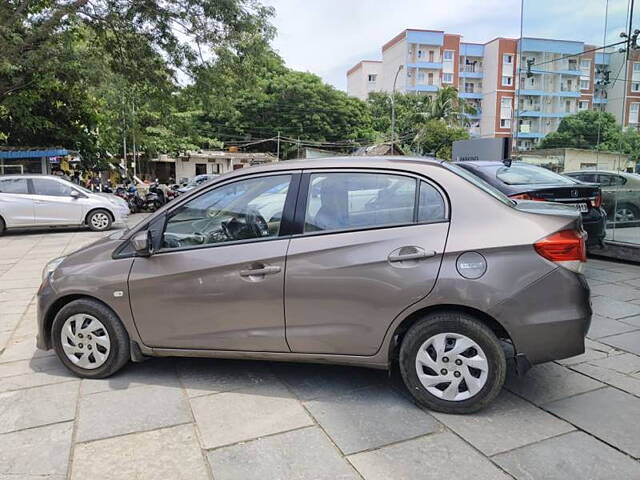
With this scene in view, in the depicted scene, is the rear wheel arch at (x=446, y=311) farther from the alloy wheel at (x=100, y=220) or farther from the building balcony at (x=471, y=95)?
the building balcony at (x=471, y=95)

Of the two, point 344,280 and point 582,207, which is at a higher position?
point 582,207

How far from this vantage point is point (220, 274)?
3393mm

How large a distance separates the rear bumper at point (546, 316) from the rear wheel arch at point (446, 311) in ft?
0.27

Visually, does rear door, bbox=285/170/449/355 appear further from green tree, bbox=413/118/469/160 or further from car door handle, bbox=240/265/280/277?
green tree, bbox=413/118/469/160

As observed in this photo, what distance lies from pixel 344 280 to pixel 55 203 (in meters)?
11.6

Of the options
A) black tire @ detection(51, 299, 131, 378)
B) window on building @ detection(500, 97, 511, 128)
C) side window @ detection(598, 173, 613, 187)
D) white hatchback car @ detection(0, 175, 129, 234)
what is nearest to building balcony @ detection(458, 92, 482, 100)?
window on building @ detection(500, 97, 511, 128)

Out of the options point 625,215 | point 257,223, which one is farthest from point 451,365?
point 625,215

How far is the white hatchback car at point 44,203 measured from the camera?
490 inches

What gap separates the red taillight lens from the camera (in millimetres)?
3023

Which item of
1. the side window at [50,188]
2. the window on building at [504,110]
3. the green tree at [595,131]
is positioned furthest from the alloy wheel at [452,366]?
Answer: the window on building at [504,110]

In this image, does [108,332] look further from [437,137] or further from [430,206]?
[437,137]

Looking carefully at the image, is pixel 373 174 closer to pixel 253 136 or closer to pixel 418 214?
pixel 418 214

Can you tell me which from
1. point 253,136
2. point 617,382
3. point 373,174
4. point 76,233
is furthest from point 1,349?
point 253,136

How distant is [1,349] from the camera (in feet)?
14.9
